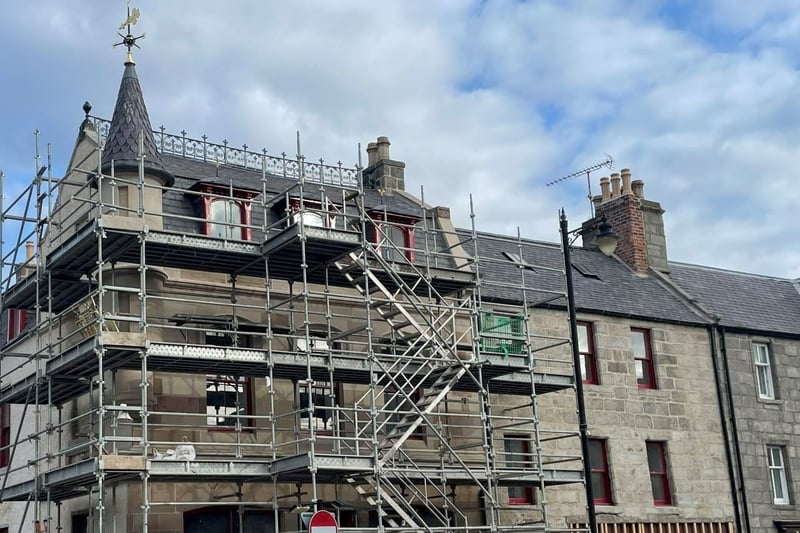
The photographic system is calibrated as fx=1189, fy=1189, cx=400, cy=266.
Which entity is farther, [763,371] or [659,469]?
[763,371]

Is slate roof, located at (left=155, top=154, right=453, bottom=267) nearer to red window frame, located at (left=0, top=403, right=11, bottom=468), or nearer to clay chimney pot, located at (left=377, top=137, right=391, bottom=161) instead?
clay chimney pot, located at (left=377, top=137, right=391, bottom=161)

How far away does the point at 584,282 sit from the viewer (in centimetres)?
3070

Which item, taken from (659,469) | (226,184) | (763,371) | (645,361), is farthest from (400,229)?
(763,371)

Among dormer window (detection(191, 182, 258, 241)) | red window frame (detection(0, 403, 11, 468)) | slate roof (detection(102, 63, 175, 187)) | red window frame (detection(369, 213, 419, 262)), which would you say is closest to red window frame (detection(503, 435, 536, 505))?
red window frame (detection(369, 213, 419, 262))

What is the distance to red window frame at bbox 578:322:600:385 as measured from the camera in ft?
94.6

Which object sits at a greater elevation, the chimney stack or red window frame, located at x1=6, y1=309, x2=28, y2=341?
the chimney stack

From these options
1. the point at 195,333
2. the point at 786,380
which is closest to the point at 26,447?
the point at 195,333

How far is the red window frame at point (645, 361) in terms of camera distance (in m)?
30.0

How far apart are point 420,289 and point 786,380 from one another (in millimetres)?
12641

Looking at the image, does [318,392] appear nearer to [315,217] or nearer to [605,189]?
[315,217]

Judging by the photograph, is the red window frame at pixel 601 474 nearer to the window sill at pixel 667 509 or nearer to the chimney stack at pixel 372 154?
the window sill at pixel 667 509

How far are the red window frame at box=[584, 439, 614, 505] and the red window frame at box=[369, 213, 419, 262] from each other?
645cm

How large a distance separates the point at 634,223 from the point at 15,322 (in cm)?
1676

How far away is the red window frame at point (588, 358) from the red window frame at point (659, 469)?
224cm
